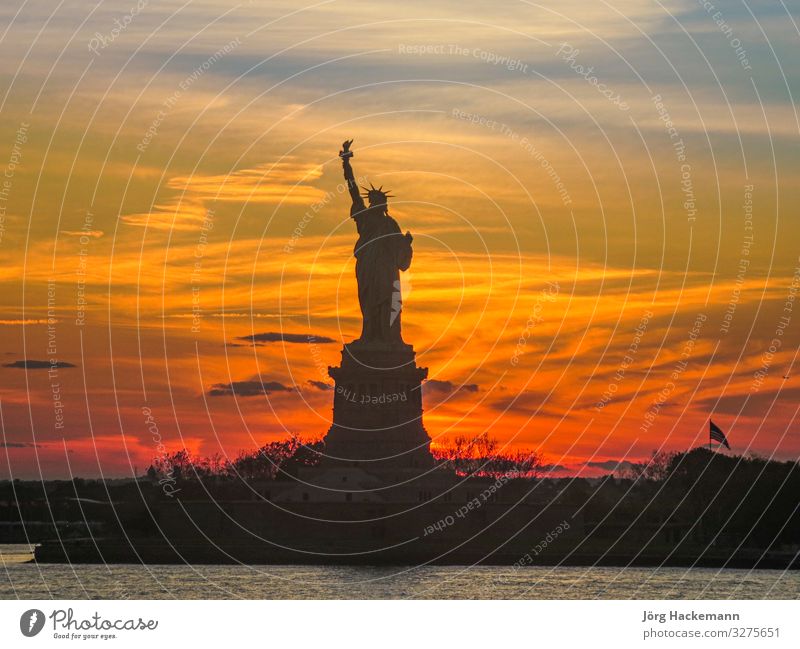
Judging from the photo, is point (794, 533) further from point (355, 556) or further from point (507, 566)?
point (355, 556)

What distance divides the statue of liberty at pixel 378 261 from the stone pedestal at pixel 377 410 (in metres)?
1.07

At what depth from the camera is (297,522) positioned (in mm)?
102125

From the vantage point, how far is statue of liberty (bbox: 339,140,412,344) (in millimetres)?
99312

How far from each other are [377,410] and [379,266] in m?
7.67

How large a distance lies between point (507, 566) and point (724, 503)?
743 inches

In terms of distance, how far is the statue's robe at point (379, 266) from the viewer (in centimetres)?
9950
